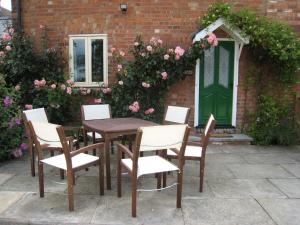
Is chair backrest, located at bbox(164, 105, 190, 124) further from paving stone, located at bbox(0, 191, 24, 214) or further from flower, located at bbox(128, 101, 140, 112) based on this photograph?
paving stone, located at bbox(0, 191, 24, 214)

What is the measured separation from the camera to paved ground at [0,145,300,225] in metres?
3.47

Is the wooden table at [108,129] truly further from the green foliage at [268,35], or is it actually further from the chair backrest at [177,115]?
the green foliage at [268,35]

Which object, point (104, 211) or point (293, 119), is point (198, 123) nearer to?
point (293, 119)

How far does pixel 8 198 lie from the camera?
13.0 feet

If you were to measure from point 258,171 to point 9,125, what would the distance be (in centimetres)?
416

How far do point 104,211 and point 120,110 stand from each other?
11.7 feet

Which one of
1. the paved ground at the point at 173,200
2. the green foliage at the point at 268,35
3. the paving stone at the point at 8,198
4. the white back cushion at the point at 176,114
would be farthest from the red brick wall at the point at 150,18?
the paving stone at the point at 8,198

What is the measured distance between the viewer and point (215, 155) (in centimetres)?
617

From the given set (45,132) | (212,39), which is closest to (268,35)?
(212,39)

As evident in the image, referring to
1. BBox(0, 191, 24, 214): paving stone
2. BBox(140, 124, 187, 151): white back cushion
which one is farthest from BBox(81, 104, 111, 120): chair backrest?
BBox(140, 124, 187, 151): white back cushion

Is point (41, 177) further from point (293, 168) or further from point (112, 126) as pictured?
point (293, 168)

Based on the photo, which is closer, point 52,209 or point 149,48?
point 52,209

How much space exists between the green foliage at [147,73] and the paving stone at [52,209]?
118 inches

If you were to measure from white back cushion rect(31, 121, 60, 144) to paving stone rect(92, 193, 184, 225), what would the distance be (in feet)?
3.21
